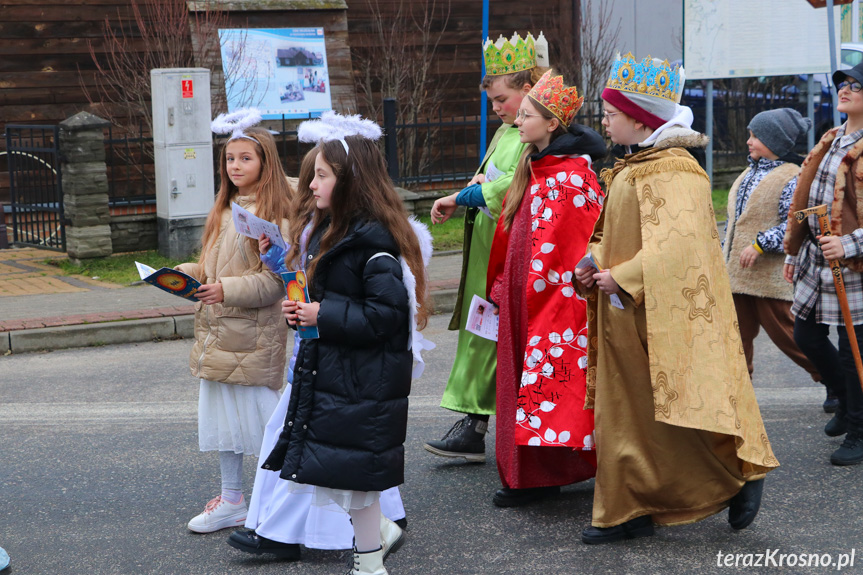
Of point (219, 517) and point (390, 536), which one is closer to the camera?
point (390, 536)

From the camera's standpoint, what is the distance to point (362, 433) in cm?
346

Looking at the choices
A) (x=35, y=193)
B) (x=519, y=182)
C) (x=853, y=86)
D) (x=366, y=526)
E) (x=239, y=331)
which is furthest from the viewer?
(x=35, y=193)

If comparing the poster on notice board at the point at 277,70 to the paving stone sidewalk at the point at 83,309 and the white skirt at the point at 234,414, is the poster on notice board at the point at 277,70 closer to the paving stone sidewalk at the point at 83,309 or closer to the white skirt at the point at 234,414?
the paving stone sidewalk at the point at 83,309

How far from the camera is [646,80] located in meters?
3.95

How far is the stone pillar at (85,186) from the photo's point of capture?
10.4 m

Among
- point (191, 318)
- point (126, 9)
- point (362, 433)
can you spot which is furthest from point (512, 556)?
point (126, 9)

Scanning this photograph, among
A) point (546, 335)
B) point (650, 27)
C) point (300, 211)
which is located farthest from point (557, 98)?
point (650, 27)

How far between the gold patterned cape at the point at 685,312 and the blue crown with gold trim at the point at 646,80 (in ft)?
0.80

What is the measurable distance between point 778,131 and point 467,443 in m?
2.35

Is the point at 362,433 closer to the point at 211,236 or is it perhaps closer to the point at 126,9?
the point at 211,236

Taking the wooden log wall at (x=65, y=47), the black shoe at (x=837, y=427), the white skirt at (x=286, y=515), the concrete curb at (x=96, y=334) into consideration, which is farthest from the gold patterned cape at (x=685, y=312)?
the wooden log wall at (x=65, y=47)

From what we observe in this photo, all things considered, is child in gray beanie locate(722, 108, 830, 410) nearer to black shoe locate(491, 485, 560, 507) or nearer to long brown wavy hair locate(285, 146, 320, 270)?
black shoe locate(491, 485, 560, 507)

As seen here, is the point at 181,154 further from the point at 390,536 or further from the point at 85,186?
the point at 390,536

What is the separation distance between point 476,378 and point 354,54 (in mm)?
10936
